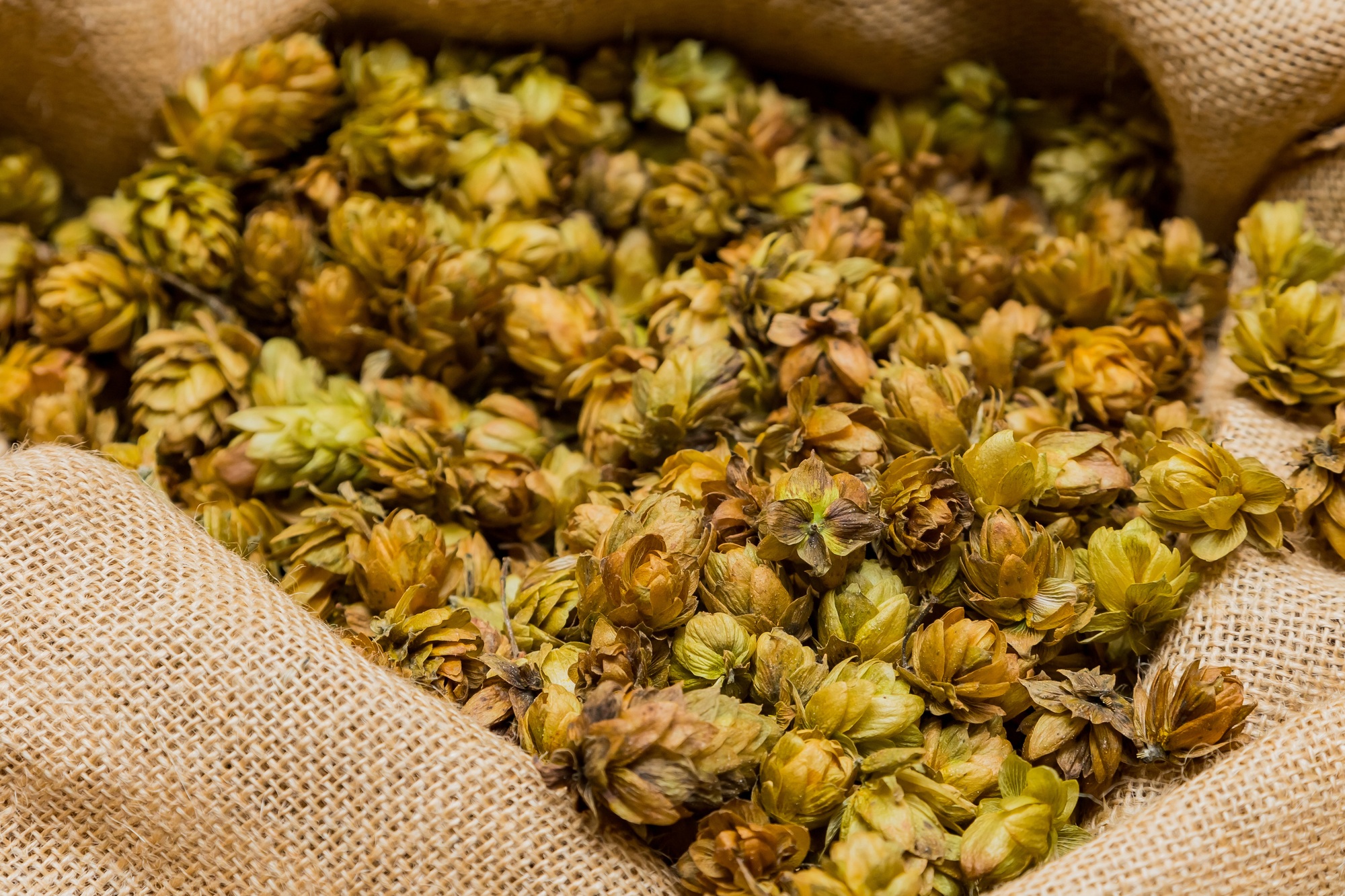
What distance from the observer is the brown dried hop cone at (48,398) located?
1.06 m

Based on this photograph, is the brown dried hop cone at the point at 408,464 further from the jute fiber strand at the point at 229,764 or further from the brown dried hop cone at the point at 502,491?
the jute fiber strand at the point at 229,764

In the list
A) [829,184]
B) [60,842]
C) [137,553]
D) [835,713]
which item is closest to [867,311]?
[829,184]

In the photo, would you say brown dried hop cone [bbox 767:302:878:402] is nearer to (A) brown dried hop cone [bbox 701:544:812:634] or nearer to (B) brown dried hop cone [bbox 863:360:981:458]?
(B) brown dried hop cone [bbox 863:360:981:458]

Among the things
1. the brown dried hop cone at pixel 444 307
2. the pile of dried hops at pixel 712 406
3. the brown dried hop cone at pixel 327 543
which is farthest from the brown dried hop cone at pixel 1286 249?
the brown dried hop cone at pixel 327 543

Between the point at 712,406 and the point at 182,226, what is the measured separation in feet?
1.80

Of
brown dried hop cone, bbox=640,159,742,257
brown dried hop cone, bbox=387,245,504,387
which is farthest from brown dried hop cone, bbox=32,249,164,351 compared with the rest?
brown dried hop cone, bbox=640,159,742,257

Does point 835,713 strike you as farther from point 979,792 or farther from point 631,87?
point 631,87

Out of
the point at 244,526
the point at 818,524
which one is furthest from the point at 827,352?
the point at 244,526

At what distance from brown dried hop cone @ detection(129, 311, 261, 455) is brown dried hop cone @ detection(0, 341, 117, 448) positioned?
0.04 meters

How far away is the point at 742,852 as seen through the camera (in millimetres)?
745

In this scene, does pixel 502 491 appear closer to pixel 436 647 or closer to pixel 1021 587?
pixel 436 647

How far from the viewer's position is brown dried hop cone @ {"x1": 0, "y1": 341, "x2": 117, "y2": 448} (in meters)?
1.06

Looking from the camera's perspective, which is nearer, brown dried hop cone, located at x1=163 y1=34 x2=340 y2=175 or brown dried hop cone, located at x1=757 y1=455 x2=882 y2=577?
brown dried hop cone, located at x1=757 y1=455 x2=882 y2=577

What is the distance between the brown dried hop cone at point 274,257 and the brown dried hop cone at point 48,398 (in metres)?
0.17
